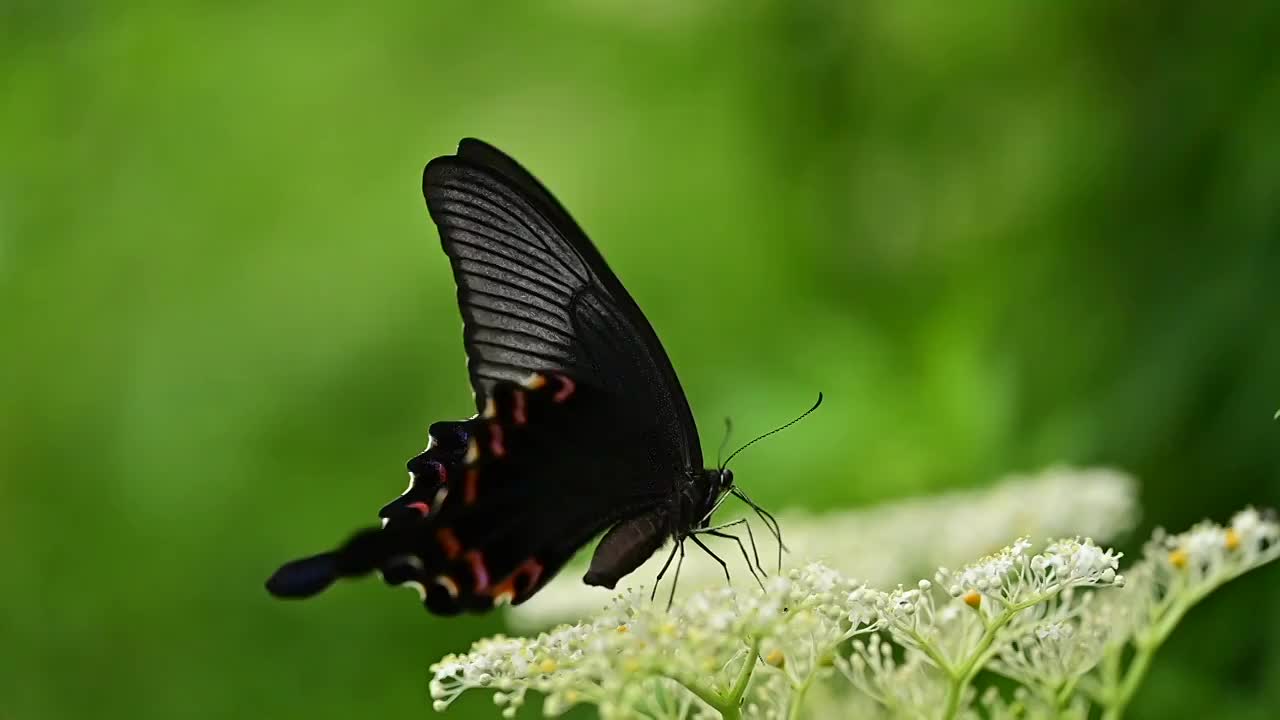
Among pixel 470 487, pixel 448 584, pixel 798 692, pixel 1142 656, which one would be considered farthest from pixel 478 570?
pixel 1142 656

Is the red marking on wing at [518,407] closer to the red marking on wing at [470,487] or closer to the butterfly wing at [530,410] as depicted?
the butterfly wing at [530,410]

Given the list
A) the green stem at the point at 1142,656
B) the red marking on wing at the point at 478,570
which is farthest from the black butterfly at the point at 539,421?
the green stem at the point at 1142,656

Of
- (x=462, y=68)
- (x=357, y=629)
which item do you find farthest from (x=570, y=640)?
(x=462, y=68)

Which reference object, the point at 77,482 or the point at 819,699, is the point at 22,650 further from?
the point at 819,699

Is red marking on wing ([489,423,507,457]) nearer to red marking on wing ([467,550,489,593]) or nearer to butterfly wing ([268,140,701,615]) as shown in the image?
butterfly wing ([268,140,701,615])

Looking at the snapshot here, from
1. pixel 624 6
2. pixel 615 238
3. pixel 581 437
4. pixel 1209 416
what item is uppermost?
pixel 624 6

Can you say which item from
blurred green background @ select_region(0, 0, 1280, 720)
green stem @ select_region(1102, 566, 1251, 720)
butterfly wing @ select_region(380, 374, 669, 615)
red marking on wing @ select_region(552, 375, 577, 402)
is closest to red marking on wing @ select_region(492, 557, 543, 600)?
butterfly wing @ select_region(380, 374, 669, 615)
